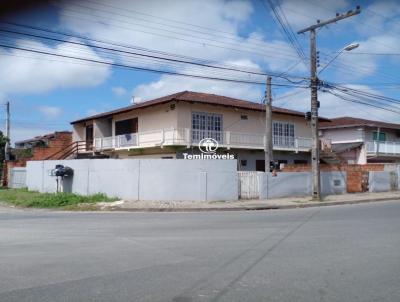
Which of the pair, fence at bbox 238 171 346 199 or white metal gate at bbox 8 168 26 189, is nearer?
fence at bbox 238 171 346 199

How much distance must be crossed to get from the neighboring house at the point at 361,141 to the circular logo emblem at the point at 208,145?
1448cm

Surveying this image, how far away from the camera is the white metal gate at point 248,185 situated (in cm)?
2353

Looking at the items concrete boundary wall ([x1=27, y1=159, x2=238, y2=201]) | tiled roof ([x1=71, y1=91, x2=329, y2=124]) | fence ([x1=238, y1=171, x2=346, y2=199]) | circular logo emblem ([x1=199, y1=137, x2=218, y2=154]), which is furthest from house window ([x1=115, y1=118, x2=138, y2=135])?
fence ([x1=238, y1=171, x2=346, y2=199])

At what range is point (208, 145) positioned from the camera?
3016 cm

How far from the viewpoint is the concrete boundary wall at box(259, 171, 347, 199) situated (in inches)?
950

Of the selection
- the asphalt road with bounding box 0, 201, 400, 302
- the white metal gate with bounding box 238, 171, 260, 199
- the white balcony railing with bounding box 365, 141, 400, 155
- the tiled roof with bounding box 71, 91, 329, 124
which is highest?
the tiled roof with bounding box 71, 91, 329, 124

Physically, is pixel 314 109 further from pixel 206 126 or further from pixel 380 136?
pixel 380 136

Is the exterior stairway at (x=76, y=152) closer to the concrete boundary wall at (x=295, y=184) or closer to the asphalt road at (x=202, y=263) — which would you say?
the concrete boundary wall at (x=295, y=184)

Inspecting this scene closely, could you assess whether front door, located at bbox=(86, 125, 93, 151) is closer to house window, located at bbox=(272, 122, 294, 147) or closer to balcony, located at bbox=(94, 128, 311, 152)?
balcony, located at bbox=(94, 128, 311, 152)

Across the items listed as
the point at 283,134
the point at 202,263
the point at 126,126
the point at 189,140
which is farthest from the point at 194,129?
the point at 202,263

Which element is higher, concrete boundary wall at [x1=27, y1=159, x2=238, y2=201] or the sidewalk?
concrete boundary wall at [x1=27, y1=159, x2=238, y2=201]

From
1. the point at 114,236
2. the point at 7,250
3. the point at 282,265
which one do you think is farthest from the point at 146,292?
the point at 114,236

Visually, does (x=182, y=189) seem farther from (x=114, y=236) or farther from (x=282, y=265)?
(x=282, y=265)

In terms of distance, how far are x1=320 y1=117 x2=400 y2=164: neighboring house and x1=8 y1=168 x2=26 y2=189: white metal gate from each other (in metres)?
25.1
